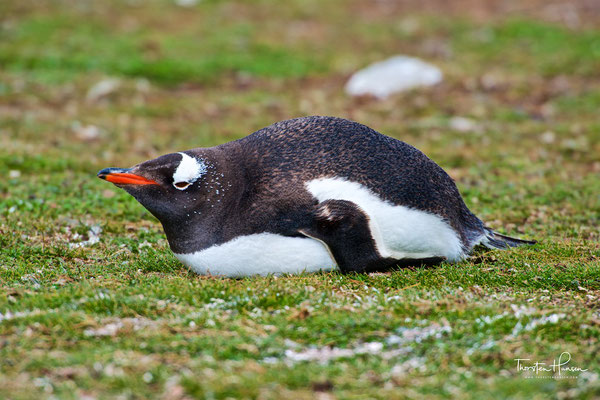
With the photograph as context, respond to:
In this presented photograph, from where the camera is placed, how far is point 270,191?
5992 millimetres

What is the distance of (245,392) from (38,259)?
3454mm

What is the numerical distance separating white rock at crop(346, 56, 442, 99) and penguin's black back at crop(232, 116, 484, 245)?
29.1 feet

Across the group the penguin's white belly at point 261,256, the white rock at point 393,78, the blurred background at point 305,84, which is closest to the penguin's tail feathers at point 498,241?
the blurred background at point 305,84

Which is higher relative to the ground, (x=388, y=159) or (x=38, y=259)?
(x=388, y=159)

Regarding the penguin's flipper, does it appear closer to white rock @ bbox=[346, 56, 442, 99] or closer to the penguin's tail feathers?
the penguin's tail feathers

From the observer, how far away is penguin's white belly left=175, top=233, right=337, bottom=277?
5.92 m

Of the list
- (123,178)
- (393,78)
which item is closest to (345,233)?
(123,178)

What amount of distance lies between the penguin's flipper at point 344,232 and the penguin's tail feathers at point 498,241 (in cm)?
146

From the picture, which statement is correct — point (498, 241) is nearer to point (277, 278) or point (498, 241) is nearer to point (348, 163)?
point (348, 163)

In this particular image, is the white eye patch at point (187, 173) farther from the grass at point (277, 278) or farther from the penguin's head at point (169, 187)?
the grass at point (277, 278)

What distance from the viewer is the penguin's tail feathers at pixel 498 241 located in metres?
7.07

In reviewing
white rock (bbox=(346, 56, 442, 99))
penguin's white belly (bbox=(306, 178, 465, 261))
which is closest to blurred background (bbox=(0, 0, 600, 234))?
white rock (bbox=(346, 56, 442, 99))

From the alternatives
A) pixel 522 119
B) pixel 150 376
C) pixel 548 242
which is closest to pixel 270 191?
pixel 150 376

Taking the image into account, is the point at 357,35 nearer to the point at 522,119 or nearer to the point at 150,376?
the point at 522,119
